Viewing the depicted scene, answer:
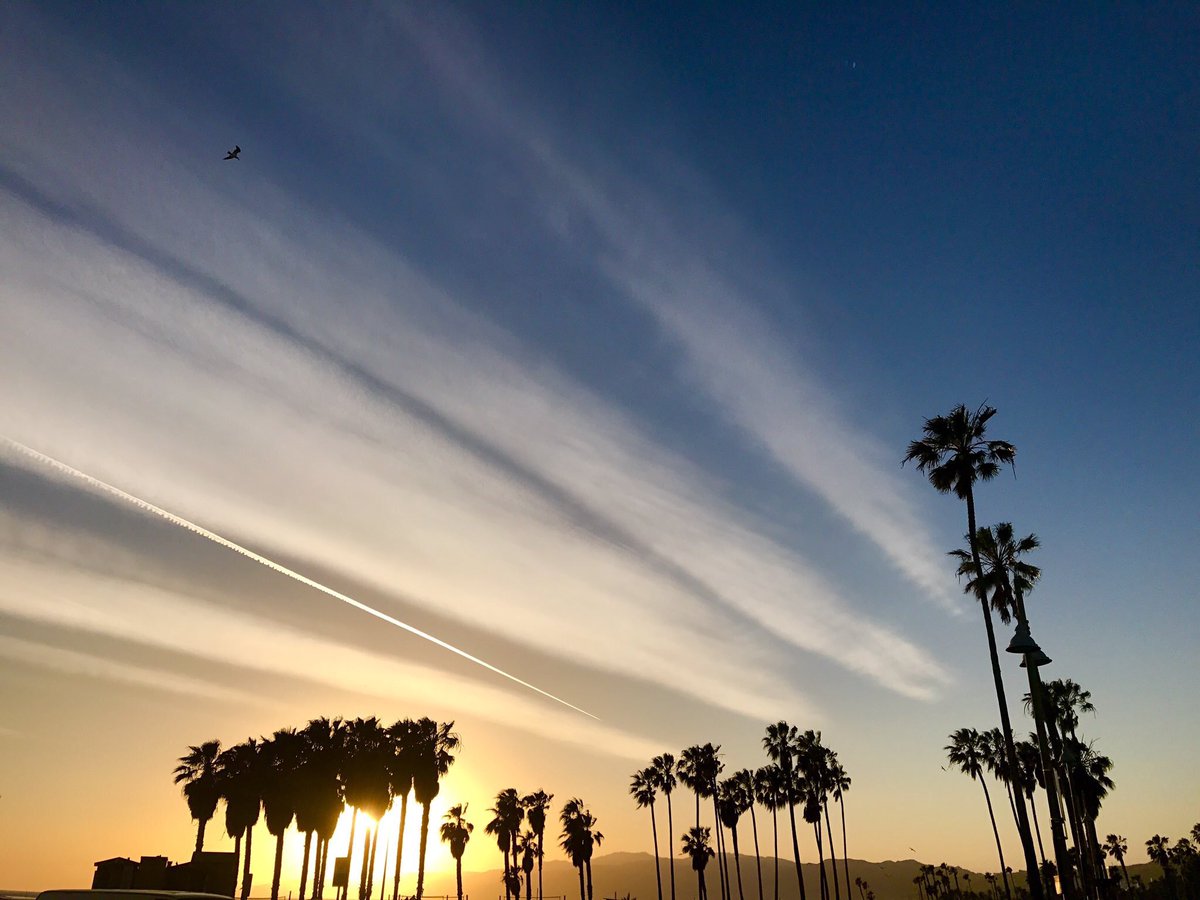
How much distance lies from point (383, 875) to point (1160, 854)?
454ft

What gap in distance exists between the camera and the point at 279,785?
53188 mm

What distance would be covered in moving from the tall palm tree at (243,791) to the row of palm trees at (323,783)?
7cm

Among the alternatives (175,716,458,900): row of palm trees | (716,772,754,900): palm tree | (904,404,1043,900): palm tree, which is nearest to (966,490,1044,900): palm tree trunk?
(904,404,1043,900): palm tree

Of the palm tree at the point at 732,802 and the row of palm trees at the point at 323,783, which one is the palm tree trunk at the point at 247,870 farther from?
the palm tree at the point at 732,802

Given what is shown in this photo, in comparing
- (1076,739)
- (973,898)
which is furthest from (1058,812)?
(973,898)

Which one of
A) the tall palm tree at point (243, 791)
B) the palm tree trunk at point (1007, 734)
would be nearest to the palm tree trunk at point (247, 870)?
the tall palm tree at point (243, 791)

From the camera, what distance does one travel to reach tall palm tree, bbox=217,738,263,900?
55.9 m

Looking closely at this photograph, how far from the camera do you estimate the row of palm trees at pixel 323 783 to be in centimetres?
5275

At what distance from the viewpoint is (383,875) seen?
2630 inches

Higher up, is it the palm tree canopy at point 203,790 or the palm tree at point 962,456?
the palm tree at point 962,456

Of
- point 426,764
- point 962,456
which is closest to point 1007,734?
point 962,456

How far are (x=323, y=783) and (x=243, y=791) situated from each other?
28.9 ft

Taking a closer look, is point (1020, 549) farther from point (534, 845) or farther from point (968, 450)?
point (534, 845)

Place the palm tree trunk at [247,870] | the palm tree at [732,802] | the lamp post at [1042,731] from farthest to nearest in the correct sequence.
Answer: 1. the palm tree at [732,802]
2. the palm tree trunk at [247,870]
3. the lamp post at [1042,731]
